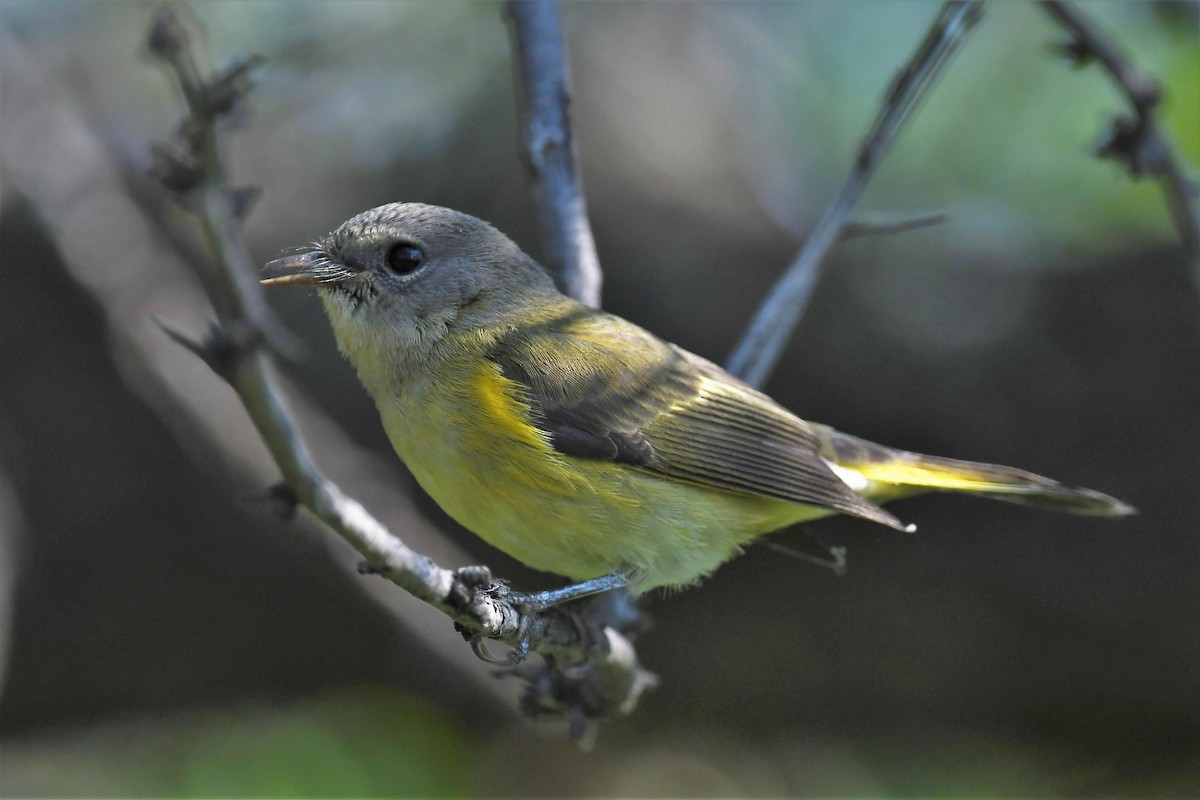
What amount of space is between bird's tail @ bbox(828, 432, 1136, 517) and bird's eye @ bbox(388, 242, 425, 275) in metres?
1.61

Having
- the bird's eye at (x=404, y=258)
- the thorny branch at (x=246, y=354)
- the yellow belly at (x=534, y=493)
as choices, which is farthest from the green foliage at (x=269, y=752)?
the thorny branch at (x=246, y=354)

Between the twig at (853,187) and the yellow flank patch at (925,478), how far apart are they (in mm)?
522

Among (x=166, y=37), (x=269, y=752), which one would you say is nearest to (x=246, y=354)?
(x=166, y=37)

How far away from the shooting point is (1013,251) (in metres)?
5.44

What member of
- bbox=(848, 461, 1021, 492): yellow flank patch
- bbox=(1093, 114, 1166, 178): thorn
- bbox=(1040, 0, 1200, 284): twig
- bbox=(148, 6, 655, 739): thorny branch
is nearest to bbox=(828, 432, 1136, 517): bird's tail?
bbox=(848, 461, 1021, 492): yellow flank patch

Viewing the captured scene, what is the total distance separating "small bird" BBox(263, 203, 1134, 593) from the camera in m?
2.96

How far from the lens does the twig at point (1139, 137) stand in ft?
10.8

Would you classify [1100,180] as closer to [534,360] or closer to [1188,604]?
[1188,604]

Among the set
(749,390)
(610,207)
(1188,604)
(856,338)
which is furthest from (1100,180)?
(749,390)

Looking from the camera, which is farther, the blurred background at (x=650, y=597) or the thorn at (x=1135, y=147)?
the blurred background at (x=650, y=597)

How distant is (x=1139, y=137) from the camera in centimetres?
336

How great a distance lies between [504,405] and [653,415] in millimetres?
540

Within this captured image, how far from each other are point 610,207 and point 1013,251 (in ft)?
6.82

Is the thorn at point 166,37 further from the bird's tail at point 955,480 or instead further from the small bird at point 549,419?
the bird's tail at point 955,480
